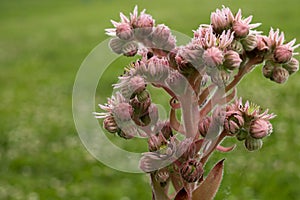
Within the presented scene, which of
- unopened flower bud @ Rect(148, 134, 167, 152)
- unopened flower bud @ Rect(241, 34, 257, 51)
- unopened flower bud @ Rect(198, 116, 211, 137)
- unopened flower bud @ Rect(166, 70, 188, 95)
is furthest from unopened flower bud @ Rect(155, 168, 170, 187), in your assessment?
unopened flower bud @ Rect(241, 34, 257, 51)

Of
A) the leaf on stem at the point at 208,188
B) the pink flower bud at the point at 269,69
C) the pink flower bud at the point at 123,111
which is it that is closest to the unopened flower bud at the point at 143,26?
the pink flower bud at the point at 123,111

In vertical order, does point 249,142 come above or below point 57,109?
below

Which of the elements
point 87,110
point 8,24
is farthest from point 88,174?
point 8,24

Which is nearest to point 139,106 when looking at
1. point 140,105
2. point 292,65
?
point 140,105

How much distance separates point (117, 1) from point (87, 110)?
22.3m

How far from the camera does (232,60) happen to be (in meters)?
2.32

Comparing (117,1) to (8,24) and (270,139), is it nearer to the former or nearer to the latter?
(8,24)

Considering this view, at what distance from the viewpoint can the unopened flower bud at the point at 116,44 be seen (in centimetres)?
250

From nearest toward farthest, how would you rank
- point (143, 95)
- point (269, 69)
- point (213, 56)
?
point (213, 56) < point (143, 95) < point (269, 69)

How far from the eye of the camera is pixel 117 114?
2.41m

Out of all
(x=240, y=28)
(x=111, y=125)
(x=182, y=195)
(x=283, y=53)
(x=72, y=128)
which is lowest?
(x=182, y=195)

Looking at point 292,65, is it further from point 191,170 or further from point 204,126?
point 191,170

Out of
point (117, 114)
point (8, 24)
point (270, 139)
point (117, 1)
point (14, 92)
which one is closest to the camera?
point (117, 114)

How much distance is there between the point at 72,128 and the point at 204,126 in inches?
334
